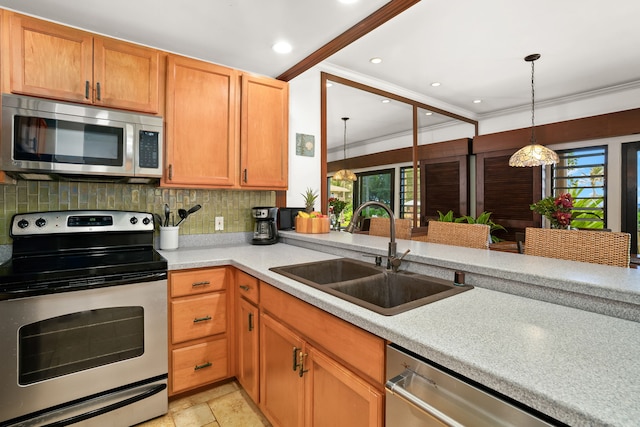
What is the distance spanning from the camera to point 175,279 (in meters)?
1.87

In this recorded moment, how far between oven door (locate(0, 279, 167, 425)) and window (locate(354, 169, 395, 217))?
394 centimetres

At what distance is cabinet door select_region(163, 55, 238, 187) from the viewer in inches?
84.6

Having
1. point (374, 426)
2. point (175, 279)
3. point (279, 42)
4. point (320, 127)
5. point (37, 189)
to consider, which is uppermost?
point (279, 42)

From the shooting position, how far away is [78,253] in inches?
77.0

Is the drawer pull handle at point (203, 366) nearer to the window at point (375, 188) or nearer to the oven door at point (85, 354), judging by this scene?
the oven door at point (85, 354)

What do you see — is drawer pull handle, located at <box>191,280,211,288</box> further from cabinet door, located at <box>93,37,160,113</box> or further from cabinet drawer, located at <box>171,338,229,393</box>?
cabinet door, located at <box>93,37,160,113</box>

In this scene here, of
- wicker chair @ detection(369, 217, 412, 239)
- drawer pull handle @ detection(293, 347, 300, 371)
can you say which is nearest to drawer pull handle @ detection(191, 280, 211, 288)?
drawer pull handle @ detection(293, 347, 300, 371)

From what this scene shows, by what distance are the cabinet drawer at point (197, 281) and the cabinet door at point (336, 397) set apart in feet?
3.11

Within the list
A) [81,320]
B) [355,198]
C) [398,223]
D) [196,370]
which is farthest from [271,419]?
[355,198]

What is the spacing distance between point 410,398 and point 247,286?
1.19m

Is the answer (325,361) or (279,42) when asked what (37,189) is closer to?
(279,42)

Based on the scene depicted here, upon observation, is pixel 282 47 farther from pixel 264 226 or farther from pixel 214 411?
pixel 214 411

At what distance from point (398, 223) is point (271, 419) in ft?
5.73

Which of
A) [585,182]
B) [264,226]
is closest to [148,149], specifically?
[264,226]
